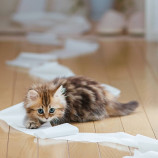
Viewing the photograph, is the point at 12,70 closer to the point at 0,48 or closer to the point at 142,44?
the point at 0,48

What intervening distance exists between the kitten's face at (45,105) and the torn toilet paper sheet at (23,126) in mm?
66

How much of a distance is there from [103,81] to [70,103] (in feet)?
2.95

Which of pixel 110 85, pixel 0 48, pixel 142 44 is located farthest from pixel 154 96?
pixel 0 48

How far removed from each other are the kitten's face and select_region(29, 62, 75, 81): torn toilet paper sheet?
1.04m

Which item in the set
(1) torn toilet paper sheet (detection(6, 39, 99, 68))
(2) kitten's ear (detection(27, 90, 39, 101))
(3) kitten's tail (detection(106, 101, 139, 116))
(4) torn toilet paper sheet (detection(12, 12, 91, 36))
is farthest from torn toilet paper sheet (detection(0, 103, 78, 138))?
(4) torn toilet paper sheet (detection(12, 12, 91, 36))

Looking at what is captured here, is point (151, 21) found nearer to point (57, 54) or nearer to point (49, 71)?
point (57, 54)

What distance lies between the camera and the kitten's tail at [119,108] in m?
2.87

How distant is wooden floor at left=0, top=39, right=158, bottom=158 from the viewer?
95.0 inches

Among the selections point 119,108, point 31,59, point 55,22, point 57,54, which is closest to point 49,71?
point 31,59

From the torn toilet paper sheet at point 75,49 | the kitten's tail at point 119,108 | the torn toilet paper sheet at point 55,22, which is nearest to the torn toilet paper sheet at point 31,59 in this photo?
the torn toilet paper sheet at point 75,49

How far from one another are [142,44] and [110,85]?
1.36m

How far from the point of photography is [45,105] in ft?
8.64

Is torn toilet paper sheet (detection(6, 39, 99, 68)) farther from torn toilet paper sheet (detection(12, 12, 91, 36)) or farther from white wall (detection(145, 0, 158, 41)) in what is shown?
white wall (detection(145, 0, 158, 41))

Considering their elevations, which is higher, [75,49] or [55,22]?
[55,22]
